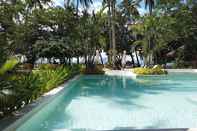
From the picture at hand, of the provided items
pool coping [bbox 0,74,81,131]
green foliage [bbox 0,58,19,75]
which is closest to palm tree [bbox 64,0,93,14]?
pool coping [bbox 0,74,81,131]

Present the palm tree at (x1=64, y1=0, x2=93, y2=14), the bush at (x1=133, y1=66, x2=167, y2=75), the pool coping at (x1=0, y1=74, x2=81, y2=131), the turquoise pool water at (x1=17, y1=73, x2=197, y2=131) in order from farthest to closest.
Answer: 1. the palm tree at (x1=64, y1=0, x2=93, y2=14)
2. the bush at (x1=133, y1=66, x2=167, y2=75)
3. the turquoise pool water at (x1=17, y1=73, x2=197, y2=131)
4. the pool coping at (x1=0, y1=74, x2=81, y2=131)

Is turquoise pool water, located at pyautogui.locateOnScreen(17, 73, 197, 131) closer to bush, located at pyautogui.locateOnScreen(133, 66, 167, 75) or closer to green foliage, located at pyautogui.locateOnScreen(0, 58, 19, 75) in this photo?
green foliage, located at pyautogui.locateOnScreen(0, 58, 19, 75)

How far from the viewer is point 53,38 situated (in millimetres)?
24891

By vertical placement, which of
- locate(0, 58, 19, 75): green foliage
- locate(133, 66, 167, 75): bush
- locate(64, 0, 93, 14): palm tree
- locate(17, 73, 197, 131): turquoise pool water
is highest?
locate(64, 0, 93, 14): palm tree

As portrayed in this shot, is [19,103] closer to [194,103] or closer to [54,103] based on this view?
[54,103]

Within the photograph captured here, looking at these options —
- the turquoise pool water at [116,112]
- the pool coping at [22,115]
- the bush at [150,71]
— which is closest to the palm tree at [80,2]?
the bush at [150,71]

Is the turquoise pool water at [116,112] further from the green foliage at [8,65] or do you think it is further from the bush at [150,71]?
the bush at [150,71]

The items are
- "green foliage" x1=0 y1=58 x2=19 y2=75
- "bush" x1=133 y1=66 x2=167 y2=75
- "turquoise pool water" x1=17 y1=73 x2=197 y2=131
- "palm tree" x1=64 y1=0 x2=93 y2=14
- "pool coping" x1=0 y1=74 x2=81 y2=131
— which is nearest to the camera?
"green foliage" x1=0 y1=58 x2=19 y2=75

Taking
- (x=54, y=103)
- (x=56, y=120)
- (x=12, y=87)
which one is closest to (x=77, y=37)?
(x=54, y=103)

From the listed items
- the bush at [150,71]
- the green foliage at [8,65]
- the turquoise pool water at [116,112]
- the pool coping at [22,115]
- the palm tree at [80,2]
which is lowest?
the turquoise pool water at [116,112]

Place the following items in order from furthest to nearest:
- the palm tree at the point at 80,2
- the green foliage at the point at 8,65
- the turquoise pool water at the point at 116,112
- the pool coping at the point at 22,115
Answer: the palm tree at the point at 80,2, the turquoise pool water at the point at 116,112, the pool coping at the point at 22,115, the green foliage at the point at 8,65

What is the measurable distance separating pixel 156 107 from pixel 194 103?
1.82 m

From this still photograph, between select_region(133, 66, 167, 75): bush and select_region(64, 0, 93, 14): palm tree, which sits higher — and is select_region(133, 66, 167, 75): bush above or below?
below

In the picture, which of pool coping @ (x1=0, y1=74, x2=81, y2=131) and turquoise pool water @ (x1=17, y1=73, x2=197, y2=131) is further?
turquoise pool water @ (x1=17, y1=73, x2=197, y2=131)
